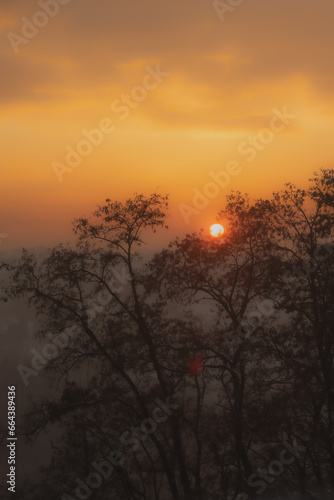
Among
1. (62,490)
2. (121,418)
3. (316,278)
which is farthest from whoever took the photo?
(62,490)

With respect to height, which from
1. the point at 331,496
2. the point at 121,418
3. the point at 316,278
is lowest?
the point at 331,496

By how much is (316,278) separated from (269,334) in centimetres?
263

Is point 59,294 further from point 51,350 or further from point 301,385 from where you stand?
point 301,385

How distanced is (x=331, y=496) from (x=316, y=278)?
724 centimetres

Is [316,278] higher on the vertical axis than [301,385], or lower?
higher

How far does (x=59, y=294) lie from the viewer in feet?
67.1

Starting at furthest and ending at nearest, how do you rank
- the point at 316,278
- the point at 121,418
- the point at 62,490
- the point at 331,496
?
the point at 62,490
the point at 121,418
the point at 316,278
the point at 331,496

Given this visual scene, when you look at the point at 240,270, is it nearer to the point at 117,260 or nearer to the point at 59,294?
the point at 117,260

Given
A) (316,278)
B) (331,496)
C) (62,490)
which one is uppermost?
(316,278)

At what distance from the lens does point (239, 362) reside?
67.6ft

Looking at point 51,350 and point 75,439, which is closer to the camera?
point 51,350

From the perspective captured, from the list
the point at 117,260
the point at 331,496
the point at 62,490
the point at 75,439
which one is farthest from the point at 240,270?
the point at 62,490

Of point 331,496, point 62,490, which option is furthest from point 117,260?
point 62,490

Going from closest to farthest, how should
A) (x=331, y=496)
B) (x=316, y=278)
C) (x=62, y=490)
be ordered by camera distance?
1. (x=331, y=496)
2. (x=316, y=278)
3. (x=62, y=490)
